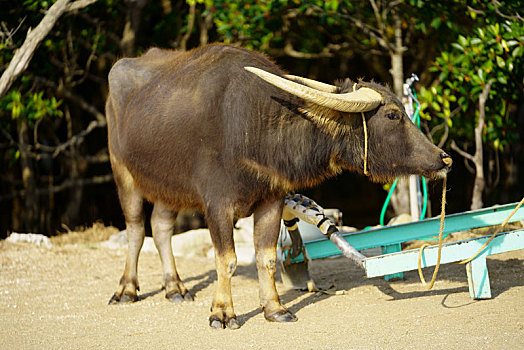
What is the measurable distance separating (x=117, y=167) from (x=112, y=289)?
4.14ft

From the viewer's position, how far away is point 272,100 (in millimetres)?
4805

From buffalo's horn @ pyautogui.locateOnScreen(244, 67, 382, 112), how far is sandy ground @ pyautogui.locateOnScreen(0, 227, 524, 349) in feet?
5.09

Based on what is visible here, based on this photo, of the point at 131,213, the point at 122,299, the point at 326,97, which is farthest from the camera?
the point at 131,213

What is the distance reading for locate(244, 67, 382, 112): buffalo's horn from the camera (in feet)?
14.5

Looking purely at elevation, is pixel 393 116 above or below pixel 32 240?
above

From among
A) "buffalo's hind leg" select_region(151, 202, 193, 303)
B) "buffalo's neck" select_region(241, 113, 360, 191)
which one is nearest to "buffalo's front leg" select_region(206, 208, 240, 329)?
"buffalo's neck" select_region(241, 113, 360, 191)

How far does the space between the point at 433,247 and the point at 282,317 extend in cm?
126

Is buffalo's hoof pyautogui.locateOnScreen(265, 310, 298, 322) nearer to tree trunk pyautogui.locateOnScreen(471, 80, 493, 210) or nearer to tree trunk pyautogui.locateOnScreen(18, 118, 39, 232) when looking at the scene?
tree trunk pyautogui.locateOnScreen(471, 80, 493, 210)

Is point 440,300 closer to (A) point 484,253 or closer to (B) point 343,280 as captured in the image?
(A) point 484,253

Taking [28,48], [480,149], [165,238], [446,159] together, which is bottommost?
[165,238]

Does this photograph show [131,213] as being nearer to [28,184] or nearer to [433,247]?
[433,247]

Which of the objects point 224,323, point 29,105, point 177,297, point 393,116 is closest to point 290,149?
point 393,116

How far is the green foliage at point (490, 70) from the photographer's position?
7102mm

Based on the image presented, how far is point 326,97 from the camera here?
4430mm
